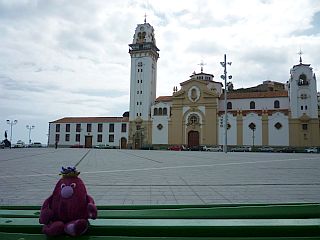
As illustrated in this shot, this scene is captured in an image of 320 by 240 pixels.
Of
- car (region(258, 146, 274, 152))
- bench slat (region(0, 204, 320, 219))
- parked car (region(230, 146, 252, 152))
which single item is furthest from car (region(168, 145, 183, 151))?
bench slat (region(0, 204, 320, 219))

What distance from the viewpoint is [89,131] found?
66.7 m

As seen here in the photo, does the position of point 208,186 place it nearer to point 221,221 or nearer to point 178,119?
point 221,221

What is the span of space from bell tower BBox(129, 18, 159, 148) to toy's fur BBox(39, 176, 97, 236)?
56822 millimetres

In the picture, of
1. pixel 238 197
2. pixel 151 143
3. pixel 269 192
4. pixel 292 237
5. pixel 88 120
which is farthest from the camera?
pixel 88 120

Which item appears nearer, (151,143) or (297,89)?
(297,89)

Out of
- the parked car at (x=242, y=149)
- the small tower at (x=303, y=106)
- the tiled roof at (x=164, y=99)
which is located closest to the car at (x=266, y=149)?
the parked car at (x=242, y=149)

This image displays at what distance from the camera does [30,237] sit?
2025 millimetres

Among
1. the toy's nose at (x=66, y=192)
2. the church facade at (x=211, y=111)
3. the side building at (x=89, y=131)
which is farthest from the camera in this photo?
the side building at (x=89, y=131)

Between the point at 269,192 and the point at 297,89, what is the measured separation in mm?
50798

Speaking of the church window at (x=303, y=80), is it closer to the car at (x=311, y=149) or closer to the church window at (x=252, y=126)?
the church window at (x=252, y=126)

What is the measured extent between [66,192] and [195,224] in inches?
37.5

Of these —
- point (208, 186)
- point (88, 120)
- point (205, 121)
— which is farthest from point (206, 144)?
point (208, 186)

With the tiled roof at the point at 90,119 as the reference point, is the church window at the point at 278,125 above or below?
below

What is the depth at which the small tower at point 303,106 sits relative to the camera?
161 ft
